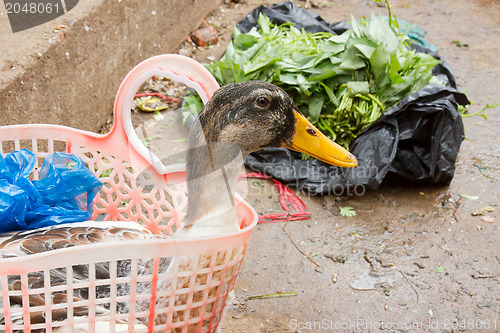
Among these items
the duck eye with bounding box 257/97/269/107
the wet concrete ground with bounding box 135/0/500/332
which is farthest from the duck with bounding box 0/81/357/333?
the wet concrete ground with bounding box 135/0/500/332

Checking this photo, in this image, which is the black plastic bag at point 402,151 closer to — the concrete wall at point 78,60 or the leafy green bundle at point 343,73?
the leafy green bundle at point 343,73

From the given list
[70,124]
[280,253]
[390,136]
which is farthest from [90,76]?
[390,136]

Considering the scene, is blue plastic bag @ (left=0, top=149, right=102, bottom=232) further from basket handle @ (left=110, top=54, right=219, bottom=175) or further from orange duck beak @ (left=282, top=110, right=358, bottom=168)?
orange duck beak @ (left=282, top=110, right=358, bottom=168)

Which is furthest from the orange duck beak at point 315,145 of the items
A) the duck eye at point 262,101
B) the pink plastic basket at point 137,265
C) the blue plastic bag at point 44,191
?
the blue plastic bag at point 44,191

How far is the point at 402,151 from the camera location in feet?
9.82

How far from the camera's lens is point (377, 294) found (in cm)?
234

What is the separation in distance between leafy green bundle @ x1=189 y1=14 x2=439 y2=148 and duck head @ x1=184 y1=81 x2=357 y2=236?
154 cm

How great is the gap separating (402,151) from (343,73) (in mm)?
625

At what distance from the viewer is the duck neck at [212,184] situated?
1.60m

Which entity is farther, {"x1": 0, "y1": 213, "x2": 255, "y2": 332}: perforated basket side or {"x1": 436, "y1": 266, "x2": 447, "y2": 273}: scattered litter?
{"x1": 436, "y1": 266, "x2": 447, "y2": 273}: scattered litter

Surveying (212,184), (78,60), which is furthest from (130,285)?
(78,60)

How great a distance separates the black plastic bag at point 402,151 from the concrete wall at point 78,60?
41.3 inches

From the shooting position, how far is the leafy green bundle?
3.17 metres

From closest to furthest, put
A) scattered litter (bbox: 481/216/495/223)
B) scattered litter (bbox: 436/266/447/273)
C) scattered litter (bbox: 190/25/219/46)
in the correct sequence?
scattered litter (bbox: 436/266/447/273) → scattered litter (bbox: 481/216/495/223) → scattered litter (bbox: 190/25/219/46)
